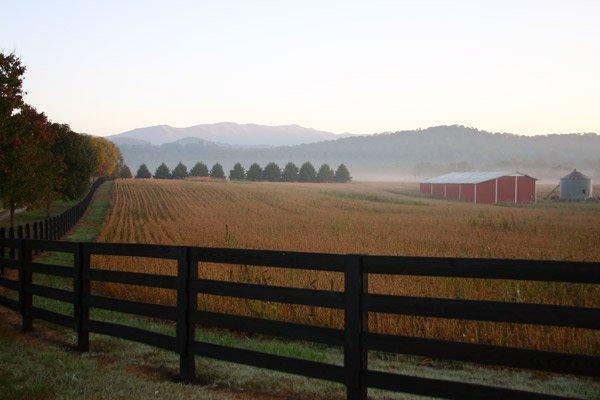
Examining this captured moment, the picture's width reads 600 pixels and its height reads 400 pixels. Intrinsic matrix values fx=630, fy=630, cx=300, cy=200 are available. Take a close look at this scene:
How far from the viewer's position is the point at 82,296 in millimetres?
9828

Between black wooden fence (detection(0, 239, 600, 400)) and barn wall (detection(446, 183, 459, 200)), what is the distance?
8929 centimetres

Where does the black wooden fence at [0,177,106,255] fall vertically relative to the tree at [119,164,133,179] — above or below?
below

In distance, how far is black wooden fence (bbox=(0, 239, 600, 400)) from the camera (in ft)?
17.8

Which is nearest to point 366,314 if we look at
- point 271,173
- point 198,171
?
point 271,173

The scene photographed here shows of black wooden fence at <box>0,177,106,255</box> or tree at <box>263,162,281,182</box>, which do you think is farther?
tree at <box>263,162,281,182</box>

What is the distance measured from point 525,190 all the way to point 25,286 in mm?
86222

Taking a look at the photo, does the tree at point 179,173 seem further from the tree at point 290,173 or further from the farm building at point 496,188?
the farm building at point 496,188

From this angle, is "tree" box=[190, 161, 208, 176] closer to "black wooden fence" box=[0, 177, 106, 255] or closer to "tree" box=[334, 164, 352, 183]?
"tree" box=[334, 164, 352, 183]

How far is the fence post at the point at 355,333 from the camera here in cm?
636

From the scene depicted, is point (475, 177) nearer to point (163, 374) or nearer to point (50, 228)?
point (50, 228)

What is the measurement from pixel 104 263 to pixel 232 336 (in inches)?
406

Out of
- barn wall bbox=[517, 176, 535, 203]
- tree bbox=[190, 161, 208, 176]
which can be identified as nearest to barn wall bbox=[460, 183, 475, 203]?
barn wall bbox=[517, 176, 535, 203]

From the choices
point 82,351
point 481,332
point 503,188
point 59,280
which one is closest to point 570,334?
point 481,332

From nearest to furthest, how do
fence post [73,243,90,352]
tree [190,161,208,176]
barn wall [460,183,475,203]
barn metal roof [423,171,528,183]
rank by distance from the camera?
fence post [73,243,90,352], barn metal roof [423,171,528,183], barn wall [460,183,475,203], tree [190,161,208,176]
